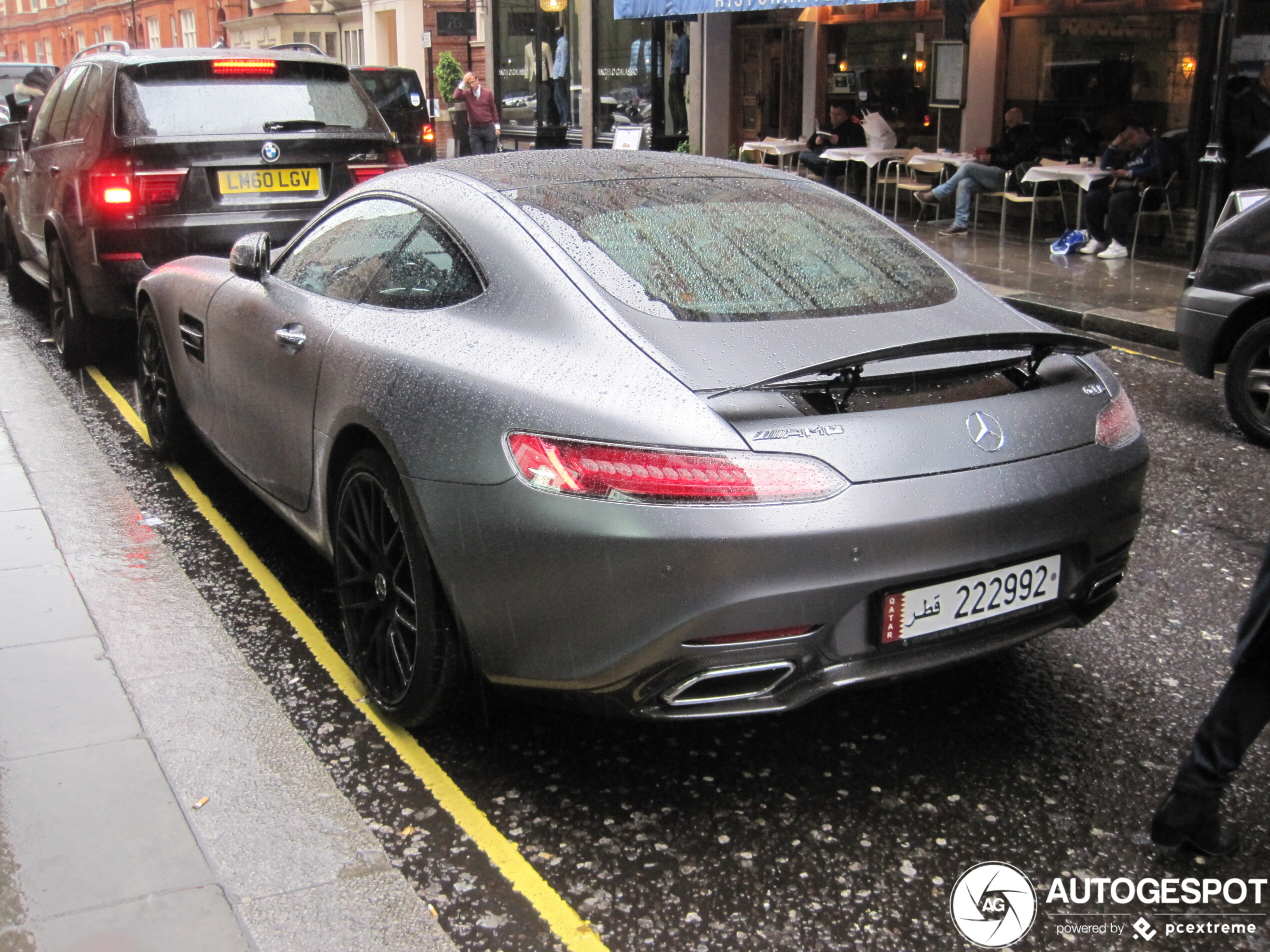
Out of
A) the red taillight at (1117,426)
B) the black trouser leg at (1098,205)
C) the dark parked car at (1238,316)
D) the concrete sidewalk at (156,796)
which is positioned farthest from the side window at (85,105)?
the black trouser leg at (1098,205)

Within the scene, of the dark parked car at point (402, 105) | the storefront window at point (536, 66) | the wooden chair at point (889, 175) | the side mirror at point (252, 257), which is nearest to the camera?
the side mirror at point (252, 257)

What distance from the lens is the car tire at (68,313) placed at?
8008mm

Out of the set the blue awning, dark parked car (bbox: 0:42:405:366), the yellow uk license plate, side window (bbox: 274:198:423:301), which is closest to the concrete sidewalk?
side window (bbox: 274:198:423:301)

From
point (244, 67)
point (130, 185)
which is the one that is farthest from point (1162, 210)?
point (130, 185)

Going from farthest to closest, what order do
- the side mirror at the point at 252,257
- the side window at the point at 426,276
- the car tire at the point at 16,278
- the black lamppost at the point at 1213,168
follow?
the car tire at the point at 16,278
the black lamppost at the point at 1213,168
the side mirror at the point at 252,257
the side window at the point at 426,276

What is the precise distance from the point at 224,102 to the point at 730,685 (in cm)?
602

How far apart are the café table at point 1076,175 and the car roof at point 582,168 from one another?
31.4 ft

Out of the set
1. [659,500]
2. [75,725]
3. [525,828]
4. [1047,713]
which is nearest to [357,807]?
[525,828]

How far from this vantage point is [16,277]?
11680 millimetres

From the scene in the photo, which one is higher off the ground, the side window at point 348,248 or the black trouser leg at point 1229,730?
the side window at point 348,248

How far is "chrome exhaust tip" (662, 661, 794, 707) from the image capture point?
2838 millimetres

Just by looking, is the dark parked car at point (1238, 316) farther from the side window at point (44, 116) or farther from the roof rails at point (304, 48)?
the side window at point (44, 116)

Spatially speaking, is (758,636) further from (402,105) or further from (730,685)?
(402,105)

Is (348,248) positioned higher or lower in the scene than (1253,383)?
higher
